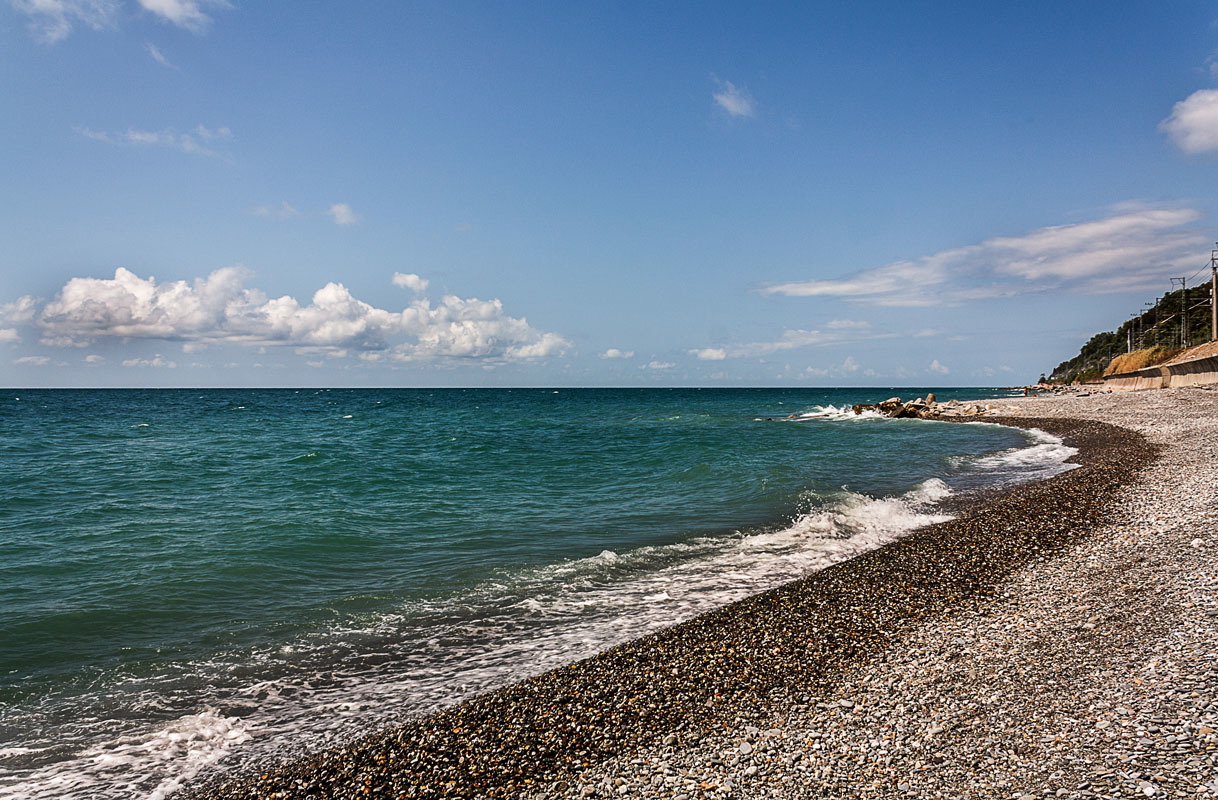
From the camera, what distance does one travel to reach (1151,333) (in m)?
101

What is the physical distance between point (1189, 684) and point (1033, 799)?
2763 millimetres

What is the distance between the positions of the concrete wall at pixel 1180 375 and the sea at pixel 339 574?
31.8 meters

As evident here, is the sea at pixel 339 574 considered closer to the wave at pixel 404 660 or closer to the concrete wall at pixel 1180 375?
the wave at pixel 404 660

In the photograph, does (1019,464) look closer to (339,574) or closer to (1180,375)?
(339,574)

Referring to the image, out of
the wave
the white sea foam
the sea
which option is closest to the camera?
the white sea foam

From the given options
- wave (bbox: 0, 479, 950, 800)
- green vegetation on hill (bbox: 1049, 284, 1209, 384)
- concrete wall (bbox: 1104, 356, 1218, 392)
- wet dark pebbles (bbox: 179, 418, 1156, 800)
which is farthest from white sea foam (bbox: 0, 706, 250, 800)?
green vegetation on hill (bbox: 1049, 284, 1209, 384)

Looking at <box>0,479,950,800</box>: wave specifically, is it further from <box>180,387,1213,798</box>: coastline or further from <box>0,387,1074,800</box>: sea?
<box>180,387,1213,798</box>: coastline

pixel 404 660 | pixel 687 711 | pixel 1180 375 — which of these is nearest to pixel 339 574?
pixel 404 660

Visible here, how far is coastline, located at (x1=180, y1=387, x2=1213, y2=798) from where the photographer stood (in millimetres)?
5289

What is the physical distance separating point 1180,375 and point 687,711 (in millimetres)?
67737

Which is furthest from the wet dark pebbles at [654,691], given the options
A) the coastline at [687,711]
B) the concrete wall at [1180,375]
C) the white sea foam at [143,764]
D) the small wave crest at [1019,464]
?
the concrete wall at [1180,375]

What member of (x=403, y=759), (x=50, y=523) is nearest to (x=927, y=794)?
(x=403, y=759)

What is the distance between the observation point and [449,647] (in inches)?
346

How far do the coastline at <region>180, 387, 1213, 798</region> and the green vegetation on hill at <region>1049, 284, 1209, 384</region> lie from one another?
92.6m
